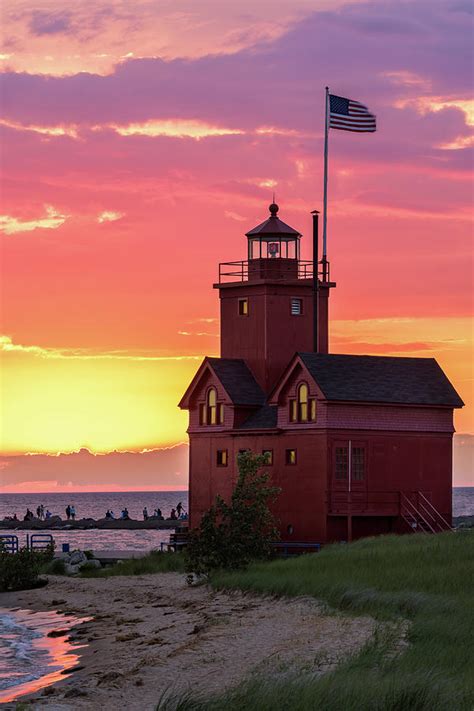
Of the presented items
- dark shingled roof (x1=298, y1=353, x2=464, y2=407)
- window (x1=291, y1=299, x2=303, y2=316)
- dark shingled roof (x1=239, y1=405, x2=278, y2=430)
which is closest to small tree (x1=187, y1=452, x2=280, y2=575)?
dark shingled roof (x1=239, y1=405, x2=278, y2=430)

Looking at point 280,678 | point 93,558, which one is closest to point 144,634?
point 280,678

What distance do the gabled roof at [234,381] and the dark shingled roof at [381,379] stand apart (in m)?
4.29

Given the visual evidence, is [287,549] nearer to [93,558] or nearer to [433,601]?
[93,558]

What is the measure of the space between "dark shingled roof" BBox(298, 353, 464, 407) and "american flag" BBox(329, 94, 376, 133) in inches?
435

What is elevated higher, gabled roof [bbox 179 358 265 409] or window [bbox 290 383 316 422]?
gabled roof [bbox 179 358 265 409]

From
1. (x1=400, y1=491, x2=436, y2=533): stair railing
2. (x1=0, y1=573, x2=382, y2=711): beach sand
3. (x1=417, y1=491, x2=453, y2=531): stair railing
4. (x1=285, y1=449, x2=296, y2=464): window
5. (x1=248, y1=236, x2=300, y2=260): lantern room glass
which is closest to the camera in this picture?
(x1=0, y1=573, x2=382, y2=711): beach sand

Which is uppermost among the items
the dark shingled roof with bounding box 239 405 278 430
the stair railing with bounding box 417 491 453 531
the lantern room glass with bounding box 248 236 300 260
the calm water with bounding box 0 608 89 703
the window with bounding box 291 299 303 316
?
the lantern room glass with bounding box 248 236 300 260

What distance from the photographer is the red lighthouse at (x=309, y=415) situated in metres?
51.8

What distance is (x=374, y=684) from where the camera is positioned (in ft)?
72.4

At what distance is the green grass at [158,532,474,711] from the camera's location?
21188 mm

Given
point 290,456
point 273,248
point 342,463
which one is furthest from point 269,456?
point 273,248

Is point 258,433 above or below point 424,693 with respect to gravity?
above

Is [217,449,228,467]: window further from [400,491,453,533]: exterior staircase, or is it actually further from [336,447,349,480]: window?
[400,491,453,533]: exterior staircase

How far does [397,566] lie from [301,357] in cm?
1613
